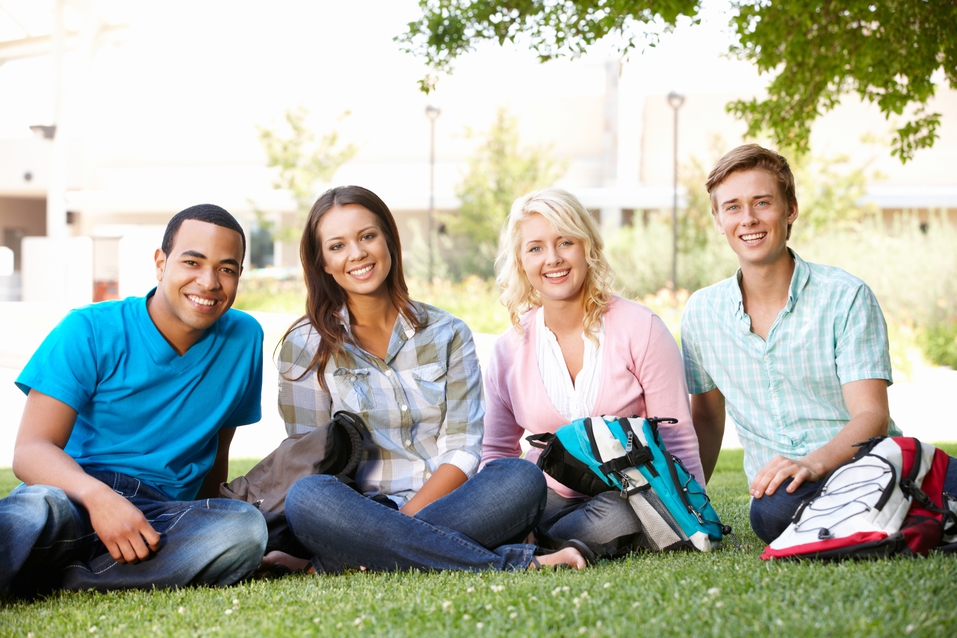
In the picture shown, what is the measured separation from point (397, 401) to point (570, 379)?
75 centimetres

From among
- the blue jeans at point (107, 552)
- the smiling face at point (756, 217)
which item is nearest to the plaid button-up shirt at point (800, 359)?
the smiling face at point (756, 217)

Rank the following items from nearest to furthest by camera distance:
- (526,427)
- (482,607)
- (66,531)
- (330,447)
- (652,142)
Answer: (482,607)
(66,531)
(330,447)
(526,427)
(652,142)

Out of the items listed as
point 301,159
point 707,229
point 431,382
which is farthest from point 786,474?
point 301,159

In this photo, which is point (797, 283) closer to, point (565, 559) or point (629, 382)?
point (629, 382)

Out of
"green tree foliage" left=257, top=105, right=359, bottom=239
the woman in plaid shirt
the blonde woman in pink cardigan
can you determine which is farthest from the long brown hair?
"green tree foliage" left=257, top=105, right=359, bottom=239

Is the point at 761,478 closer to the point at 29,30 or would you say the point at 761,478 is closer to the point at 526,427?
the point at 526,427

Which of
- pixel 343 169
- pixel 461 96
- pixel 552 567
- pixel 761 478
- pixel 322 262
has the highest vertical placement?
pixel 461 96

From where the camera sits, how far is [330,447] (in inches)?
136

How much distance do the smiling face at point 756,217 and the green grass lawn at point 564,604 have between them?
1.23 metres

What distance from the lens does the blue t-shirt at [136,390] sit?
3.40 meters

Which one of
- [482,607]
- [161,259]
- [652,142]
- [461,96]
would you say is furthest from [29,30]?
[482,607]

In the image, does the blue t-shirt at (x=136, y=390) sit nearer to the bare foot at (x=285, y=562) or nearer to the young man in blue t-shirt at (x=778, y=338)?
the bare foot at (x=285, y=562)

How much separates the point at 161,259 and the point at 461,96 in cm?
2623

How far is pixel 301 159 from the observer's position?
25.2m
